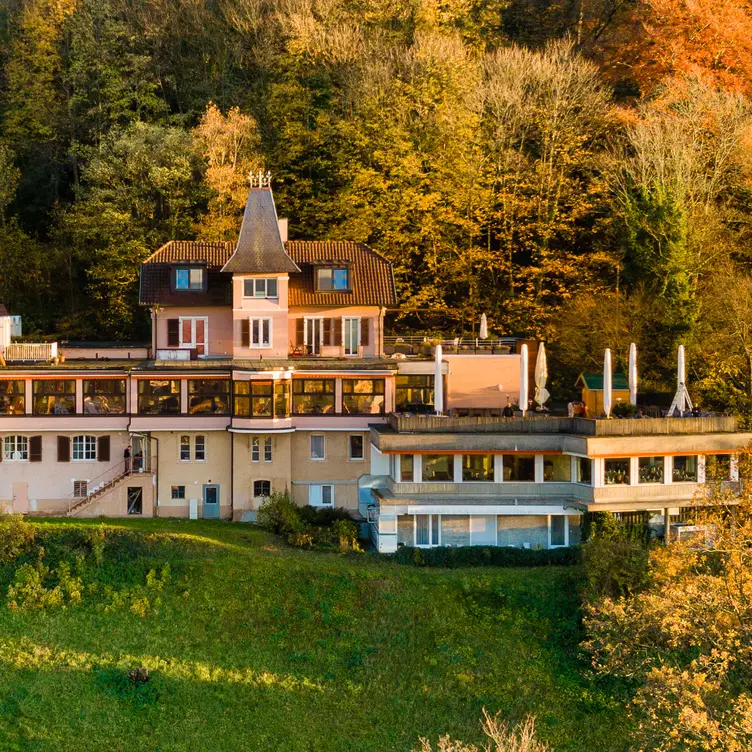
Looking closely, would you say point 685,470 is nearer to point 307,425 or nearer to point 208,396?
point 307,425

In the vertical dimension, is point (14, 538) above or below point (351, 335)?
below

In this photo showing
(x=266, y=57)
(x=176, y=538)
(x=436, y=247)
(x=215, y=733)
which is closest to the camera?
(x=215, y=733)

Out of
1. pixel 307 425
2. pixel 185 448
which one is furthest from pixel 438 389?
pixel 185 448

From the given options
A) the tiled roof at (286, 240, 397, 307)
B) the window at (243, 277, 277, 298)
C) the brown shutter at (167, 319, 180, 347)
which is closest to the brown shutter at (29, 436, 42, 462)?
the brown shutter at (167, 319, 180, 347)

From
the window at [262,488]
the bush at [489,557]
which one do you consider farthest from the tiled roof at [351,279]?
the bush at [489,557]

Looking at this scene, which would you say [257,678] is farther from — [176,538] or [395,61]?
[395,61]

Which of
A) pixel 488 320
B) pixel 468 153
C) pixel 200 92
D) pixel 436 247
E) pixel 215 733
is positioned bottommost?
pixel 215 733

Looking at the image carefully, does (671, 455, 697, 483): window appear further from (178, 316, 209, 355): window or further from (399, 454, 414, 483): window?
(178, 316, 209, 355): window

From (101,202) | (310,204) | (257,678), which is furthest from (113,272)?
(257,678)
